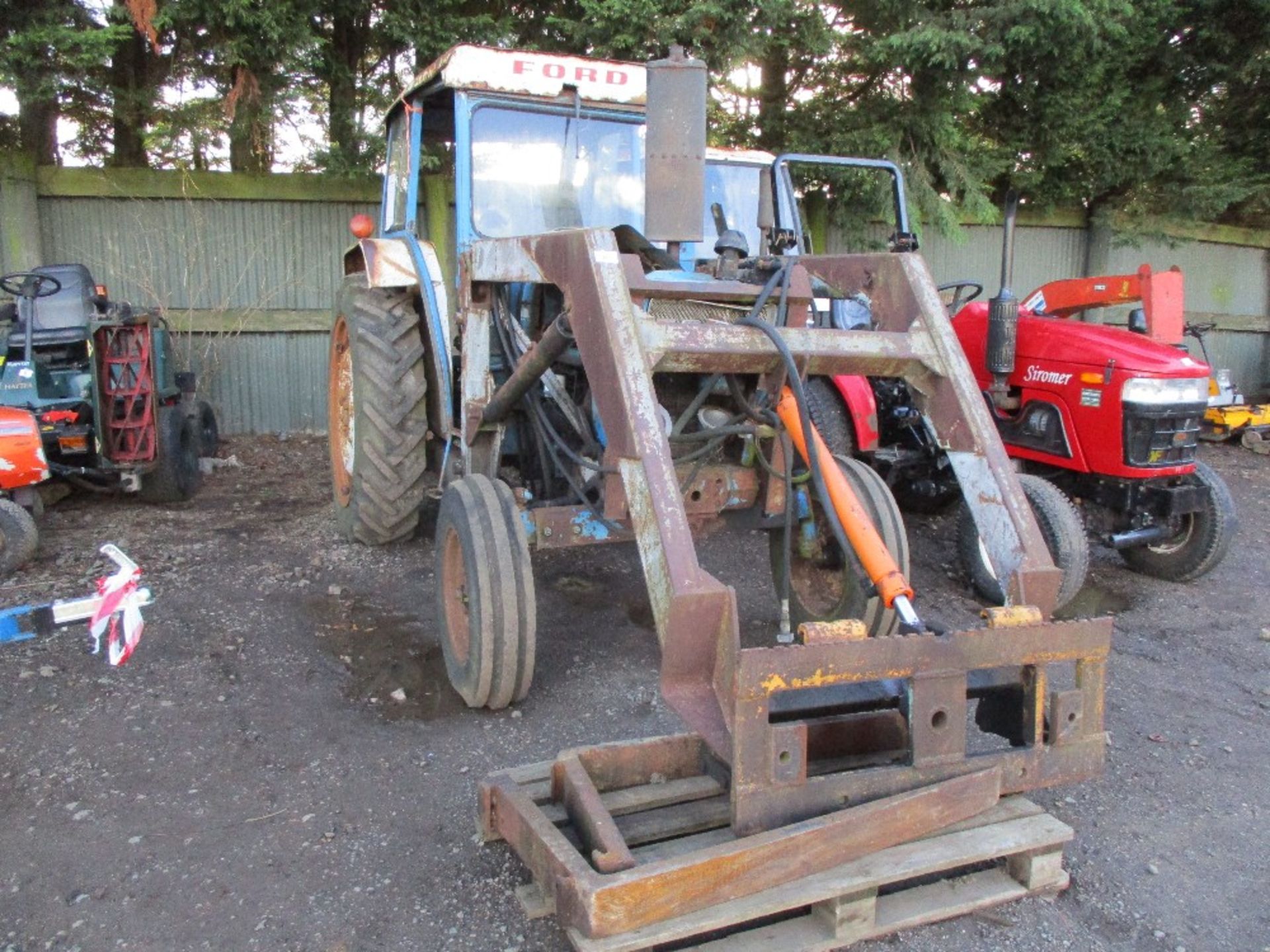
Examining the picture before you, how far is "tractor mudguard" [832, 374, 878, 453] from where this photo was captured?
5.32 metres

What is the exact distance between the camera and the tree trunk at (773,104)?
8609mm

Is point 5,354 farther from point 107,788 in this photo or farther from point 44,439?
point 107,788

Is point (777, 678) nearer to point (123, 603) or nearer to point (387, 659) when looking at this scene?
point (123, 603)

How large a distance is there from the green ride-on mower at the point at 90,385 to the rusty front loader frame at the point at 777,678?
4108 mm

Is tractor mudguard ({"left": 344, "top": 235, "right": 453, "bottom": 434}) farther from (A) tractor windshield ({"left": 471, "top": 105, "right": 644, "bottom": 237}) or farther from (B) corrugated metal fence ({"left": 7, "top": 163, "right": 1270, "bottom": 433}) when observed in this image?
(B) corrugated metal fence ({"left": 7, "top": 163, "right": 1270, "bottom": 433})

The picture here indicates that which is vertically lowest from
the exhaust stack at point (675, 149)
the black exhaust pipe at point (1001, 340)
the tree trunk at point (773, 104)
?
the black exhaust pipe at point (1001, 340)

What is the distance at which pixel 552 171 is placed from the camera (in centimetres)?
464

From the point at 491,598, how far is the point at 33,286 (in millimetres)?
4501

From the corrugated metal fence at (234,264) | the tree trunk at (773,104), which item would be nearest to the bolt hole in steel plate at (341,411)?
the corrugated metal fence at (234,264)

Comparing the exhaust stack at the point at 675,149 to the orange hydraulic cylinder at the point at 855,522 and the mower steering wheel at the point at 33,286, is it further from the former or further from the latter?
the mower steering wheel at the point at 33,286

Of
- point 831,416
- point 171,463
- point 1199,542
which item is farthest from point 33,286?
point 1199,542

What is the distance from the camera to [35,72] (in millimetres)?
6926

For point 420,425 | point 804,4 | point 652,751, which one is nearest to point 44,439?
point 420,425

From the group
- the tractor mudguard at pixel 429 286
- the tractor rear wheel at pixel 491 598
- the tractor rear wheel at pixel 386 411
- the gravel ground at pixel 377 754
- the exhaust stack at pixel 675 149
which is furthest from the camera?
the tractor rear wheel at pixel 386 411
